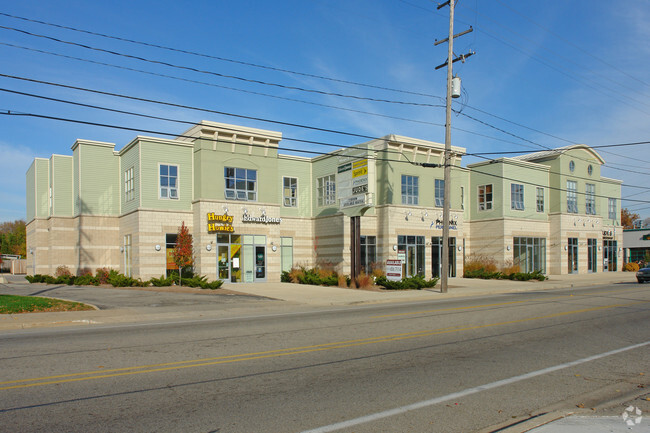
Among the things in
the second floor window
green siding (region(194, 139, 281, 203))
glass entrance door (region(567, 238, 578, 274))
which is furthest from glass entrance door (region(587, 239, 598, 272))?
green siding (region(194, 139, 281, 203))

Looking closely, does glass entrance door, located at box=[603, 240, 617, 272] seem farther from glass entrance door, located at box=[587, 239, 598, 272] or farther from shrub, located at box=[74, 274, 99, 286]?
shrub, located at box=[74, 274, 99, 286]

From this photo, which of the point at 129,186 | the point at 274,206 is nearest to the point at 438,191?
the point at 274,206

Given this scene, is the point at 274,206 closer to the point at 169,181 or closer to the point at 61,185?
the point at 169,181

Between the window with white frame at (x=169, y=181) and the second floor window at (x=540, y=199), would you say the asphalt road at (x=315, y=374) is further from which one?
the second floor window at (x=540, y=199)

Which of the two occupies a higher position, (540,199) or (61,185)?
(61,185)

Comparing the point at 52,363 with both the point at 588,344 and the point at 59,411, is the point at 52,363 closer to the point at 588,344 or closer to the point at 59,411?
the point at 59,411

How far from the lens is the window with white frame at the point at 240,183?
1190 inches

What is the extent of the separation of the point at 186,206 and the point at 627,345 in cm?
2485

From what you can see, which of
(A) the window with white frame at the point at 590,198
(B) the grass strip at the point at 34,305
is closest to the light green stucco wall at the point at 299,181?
(B) the grass strip at the point at 34,305

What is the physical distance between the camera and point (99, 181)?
32344 mm

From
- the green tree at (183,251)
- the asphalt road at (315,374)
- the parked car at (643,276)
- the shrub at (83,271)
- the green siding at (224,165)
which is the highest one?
the green siding at (224,165)

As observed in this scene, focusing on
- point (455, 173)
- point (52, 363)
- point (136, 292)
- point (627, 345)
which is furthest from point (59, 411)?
point (455, 173)

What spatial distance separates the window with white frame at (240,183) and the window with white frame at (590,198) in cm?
3138

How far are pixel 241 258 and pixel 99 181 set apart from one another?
1089cm
